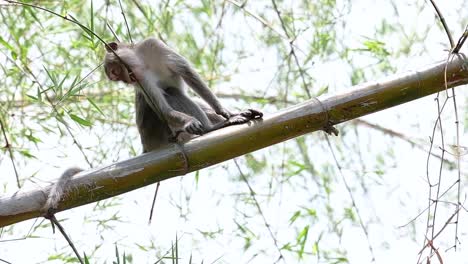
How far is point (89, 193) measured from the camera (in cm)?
313

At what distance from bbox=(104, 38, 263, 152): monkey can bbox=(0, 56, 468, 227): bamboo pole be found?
3.78ft

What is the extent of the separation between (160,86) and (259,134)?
1.58 metres

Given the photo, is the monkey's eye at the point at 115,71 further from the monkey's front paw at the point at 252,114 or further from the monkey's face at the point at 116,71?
the monkey's front paw at the point at 252,114

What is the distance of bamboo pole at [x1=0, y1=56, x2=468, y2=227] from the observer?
10.3 feet

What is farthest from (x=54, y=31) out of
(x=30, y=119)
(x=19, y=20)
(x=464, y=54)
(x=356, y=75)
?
(x=464, y=54)

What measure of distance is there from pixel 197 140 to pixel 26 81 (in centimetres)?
A: 245

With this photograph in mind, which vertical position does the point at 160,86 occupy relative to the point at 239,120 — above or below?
above

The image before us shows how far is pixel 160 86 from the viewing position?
4.70 m

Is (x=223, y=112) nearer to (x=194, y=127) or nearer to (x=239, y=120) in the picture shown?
(x=194, y=127)

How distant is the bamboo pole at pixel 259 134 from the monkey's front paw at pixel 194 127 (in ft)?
2.64

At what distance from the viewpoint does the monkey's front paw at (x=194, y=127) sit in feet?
13.3

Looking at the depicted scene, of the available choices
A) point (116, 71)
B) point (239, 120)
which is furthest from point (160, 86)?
point (239, 120)

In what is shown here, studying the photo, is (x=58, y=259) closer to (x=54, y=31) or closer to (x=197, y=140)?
(x=54, y=31)

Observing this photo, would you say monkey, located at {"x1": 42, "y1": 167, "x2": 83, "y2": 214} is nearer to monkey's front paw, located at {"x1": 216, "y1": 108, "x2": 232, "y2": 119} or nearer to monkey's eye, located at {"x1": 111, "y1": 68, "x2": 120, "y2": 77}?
monkey's front paw, located at {"x1": 216, "y1": 108, "x2": 232, "y2": 119}
